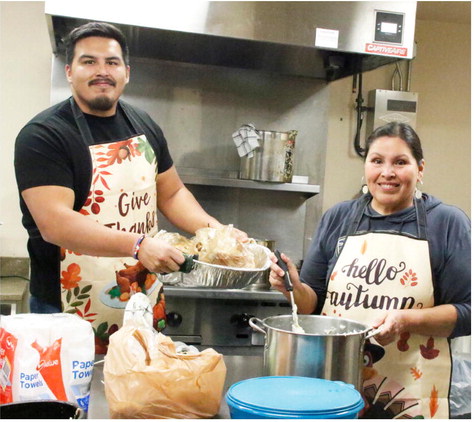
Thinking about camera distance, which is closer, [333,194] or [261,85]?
[261,85]

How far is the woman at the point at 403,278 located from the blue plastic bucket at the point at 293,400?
0.61m

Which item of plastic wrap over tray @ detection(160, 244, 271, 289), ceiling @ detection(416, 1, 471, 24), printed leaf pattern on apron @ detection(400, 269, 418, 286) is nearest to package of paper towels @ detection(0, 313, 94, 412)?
plastic wrap over tray @ detection(160, 244, 271, 289)

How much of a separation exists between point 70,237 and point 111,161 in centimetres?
30

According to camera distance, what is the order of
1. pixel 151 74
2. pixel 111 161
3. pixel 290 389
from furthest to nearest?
pixel 151 74 < pixel 111 161 < pixel 290 389

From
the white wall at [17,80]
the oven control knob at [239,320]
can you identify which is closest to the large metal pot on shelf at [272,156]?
the oven control knob at [239,320]

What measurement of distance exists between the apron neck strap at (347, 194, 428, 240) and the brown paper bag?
2.83ft

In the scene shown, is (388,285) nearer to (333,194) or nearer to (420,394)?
(420,394)

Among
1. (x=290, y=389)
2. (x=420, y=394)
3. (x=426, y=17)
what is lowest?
(x=420, y=394)

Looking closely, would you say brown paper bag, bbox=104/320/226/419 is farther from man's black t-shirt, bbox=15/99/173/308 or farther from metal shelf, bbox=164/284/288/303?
metal shelf, bbox=164/284/288/303

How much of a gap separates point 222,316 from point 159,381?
160cm

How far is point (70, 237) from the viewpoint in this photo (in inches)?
63.2

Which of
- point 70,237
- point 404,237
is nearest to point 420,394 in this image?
point 404,237

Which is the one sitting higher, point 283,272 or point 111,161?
point 111,161

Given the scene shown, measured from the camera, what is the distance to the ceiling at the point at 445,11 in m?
3.14
